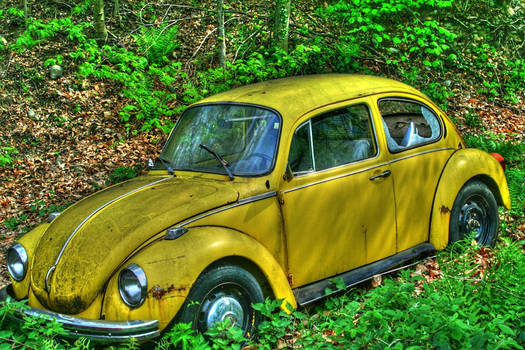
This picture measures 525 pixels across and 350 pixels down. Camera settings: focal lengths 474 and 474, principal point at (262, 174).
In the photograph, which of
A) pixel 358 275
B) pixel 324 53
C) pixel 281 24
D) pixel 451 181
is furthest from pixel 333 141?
pixel 324 53

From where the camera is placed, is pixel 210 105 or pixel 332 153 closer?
pixel 332 153

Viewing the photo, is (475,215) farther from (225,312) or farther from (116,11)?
(116,11)

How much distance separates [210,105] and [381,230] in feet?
6.72

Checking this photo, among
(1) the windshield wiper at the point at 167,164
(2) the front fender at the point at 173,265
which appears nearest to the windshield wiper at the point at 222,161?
(1) the windshield wiper at the point at 167,164

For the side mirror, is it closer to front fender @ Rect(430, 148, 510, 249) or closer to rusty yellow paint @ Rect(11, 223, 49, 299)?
front fender @ Rect(430, 148, 510, 249)

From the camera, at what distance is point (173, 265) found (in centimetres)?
326

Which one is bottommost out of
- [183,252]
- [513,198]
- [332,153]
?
[513,198]

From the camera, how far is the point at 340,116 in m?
4.46

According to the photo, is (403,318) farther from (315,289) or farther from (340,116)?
(340,116)

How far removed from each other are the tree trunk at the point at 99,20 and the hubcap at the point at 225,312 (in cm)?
833

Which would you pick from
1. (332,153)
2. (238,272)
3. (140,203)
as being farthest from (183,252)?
(332,153)

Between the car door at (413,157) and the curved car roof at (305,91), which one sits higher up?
the curved car roof at (305,91)

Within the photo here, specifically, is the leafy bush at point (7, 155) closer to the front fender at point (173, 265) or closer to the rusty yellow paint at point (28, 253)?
the rusty yellow paint at point (28, 253)

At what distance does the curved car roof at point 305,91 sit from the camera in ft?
14.0
